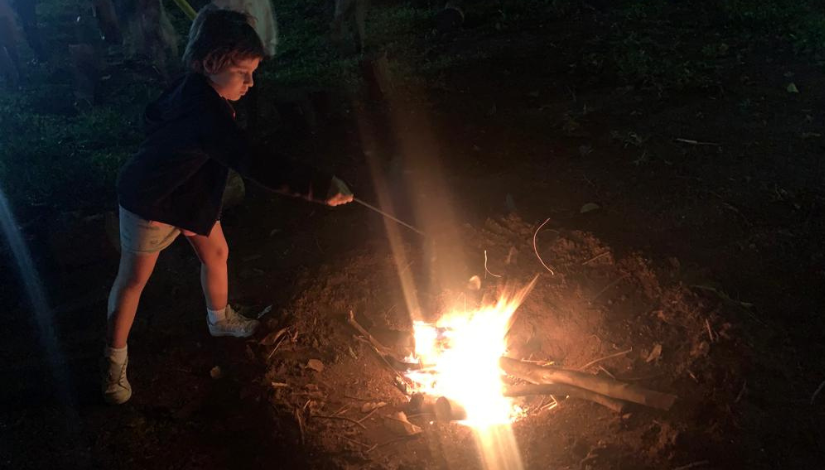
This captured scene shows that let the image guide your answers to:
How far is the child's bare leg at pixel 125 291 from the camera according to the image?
3.32 metres

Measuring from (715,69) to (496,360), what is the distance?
6214 mm

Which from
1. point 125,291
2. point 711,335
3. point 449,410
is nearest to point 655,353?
point 711,335

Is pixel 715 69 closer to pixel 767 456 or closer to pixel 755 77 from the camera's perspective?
pixel 755 77

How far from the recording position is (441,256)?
14.9 feet

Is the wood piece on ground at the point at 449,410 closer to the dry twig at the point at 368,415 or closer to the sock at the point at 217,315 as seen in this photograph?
the dry twig at the point at 368,415

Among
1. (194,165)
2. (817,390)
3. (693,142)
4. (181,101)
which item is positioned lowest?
(693,142)

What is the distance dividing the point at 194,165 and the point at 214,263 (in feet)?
2.81

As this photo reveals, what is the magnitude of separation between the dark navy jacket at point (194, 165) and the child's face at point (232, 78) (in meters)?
0.05

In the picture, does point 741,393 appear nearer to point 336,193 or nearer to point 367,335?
point 367,335

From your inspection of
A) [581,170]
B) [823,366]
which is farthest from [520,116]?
[823,366]

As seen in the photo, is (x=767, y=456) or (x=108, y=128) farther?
(x=108, y=128)

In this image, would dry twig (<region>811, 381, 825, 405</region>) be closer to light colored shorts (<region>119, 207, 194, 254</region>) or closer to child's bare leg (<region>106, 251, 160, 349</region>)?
light colored shorts (<region>119, 207, 194, 254</region>)

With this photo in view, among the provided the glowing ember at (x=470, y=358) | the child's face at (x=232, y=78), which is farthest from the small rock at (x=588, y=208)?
the child's face at (x=232, y=78)

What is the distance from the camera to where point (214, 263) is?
3736 mm
